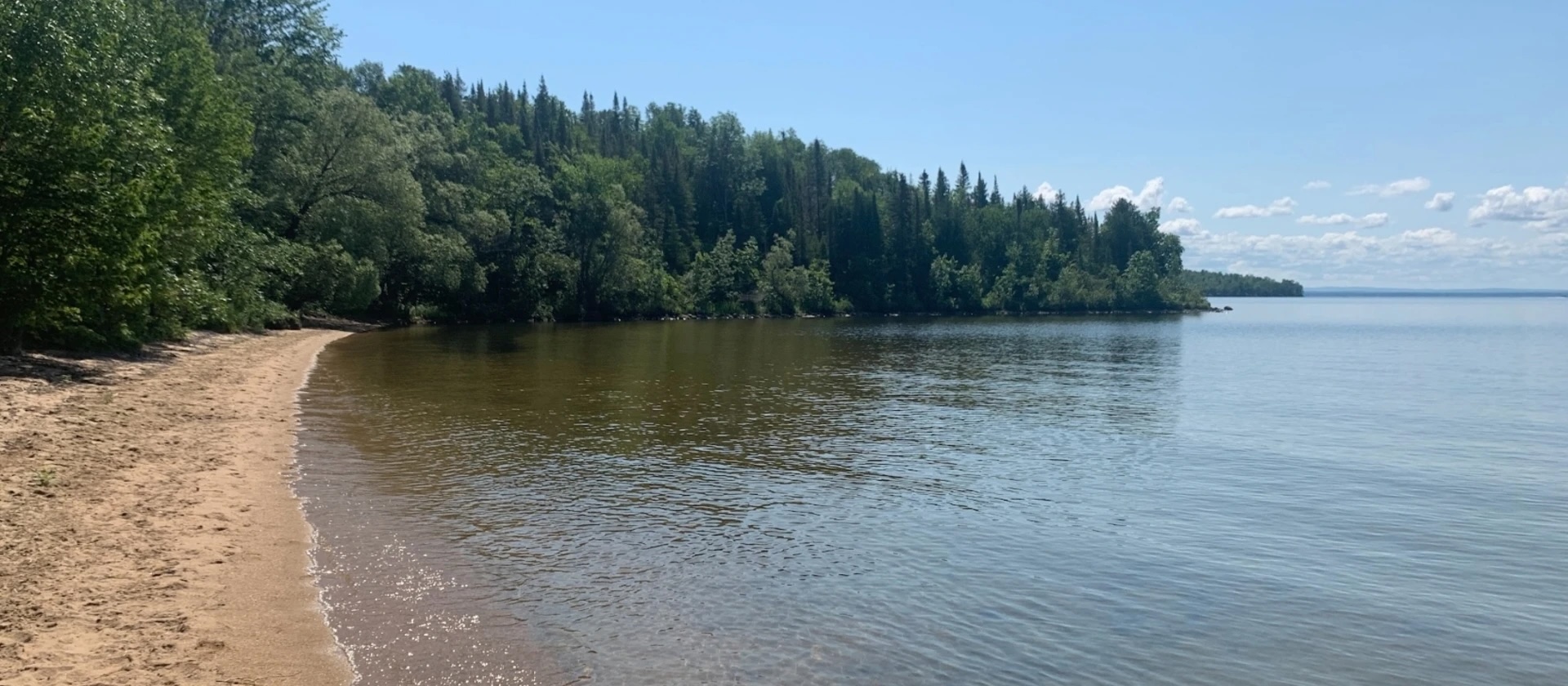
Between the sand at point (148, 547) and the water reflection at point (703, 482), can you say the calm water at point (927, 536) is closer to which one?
the water reflection at point (703, 482)

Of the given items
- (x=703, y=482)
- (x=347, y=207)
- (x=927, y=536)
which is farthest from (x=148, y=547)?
(x=347, y=207)

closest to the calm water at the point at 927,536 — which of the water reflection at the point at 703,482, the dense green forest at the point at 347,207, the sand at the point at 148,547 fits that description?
the water reflection at the point at 703,482

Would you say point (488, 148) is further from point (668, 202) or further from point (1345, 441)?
point (1345, 441)

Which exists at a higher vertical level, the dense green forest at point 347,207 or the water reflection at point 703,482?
the dense green forest at point 347,207

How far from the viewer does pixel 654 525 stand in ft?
49.4

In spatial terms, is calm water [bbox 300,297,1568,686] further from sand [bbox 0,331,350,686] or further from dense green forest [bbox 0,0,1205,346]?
dense green forest [bbox 0,0,1205,346]

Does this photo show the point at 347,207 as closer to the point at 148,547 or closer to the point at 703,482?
the point at 703,482

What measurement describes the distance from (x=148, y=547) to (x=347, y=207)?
57.6m

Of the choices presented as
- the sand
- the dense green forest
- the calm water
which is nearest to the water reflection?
the calm water

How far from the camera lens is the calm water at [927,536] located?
10.1m

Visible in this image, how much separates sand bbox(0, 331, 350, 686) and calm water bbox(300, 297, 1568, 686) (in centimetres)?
66

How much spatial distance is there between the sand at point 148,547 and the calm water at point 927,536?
2.16 feet

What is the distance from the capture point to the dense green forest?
81.9 feet

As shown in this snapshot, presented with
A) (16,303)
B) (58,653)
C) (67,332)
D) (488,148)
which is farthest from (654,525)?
(488,148)
